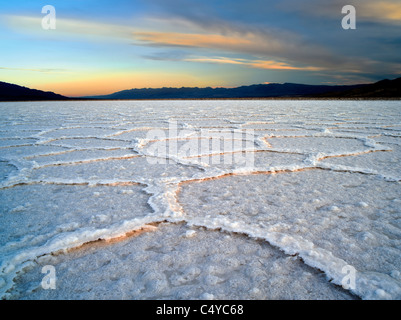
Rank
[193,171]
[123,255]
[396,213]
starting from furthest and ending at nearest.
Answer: [193,171] < [396,213] < [123,255]

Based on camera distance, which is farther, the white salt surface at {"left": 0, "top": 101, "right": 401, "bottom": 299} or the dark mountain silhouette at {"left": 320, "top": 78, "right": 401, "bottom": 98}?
the dark mountain silhouette at {"left": 320, "top": 78, "right": 401, "bottom": 98}

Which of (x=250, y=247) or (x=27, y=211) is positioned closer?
(x=250, y=247)

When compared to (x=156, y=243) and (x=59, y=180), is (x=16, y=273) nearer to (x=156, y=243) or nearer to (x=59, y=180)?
(x=156, y=243)

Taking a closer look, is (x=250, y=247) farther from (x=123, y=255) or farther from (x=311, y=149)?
(x=311, y=149)

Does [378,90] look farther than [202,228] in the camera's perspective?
Yes

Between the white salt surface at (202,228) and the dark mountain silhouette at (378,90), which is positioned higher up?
the dark mountain silhouette at (378,90)

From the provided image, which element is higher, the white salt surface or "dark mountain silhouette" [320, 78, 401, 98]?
"dark mountain silhouette" [320, 78, 401, 98]

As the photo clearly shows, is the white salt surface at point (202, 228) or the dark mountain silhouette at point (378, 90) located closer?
the white salt surface at point (202, 228)
